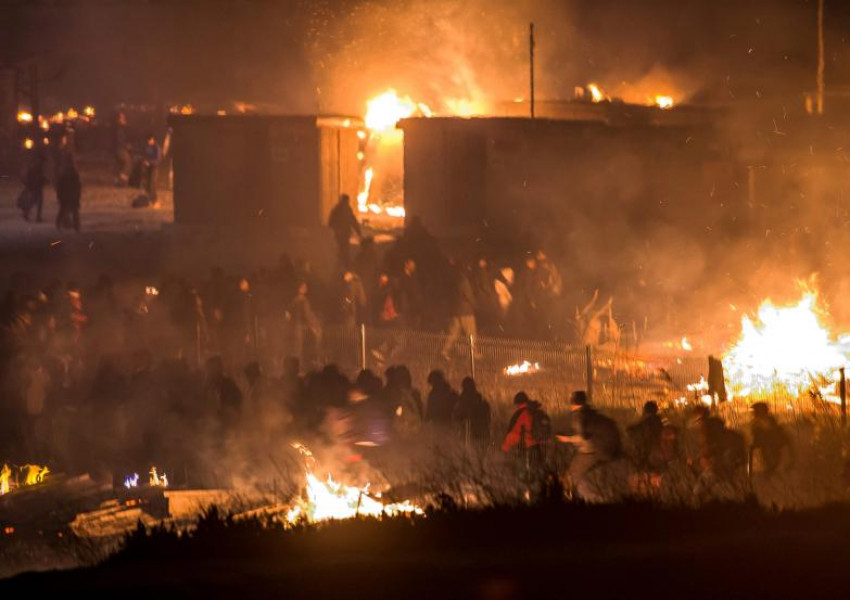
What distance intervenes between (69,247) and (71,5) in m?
34.2

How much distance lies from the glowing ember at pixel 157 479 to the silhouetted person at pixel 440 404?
2.75 m

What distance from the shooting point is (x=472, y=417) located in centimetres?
1345

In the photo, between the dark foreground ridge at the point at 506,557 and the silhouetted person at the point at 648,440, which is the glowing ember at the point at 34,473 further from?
the silhouetted person at the point at 648,440

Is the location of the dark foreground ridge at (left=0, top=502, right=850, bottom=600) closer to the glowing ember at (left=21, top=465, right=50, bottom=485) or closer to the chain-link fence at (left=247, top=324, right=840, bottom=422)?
the glowing ember at (left=21, top=465, right=50, bottom=485)

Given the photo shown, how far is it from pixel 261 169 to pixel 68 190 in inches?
159

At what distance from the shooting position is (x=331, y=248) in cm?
2669

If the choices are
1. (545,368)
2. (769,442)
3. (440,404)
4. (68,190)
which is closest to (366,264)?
→ (545,368)

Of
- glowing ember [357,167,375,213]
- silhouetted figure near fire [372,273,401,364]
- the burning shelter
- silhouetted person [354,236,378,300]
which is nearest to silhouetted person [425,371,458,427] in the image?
silhouetted figure near fire [372,273,401,364]

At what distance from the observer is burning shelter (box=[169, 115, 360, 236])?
27891 mm

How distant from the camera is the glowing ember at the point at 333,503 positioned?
1062 centimetres

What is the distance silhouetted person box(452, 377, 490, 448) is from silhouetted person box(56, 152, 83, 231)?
1595 centimetres

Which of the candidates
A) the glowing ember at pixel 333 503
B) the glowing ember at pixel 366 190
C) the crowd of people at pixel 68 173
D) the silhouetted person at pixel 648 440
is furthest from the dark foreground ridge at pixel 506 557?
the glowing ember at pixel 366 190

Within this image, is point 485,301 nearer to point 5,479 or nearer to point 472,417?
point 472,417

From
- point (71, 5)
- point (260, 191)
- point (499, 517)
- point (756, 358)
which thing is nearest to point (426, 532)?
point (499, 517)
